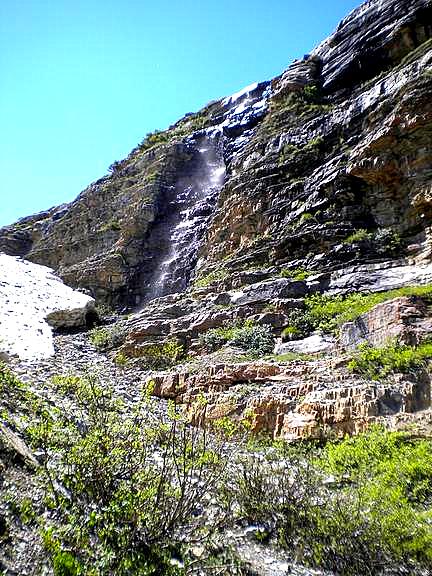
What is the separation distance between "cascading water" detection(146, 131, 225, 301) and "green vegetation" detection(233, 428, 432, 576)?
16.3m

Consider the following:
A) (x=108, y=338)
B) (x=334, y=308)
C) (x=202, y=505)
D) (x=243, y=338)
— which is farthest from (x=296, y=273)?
(x=202, y=505)

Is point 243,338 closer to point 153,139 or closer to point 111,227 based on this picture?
point 111,227

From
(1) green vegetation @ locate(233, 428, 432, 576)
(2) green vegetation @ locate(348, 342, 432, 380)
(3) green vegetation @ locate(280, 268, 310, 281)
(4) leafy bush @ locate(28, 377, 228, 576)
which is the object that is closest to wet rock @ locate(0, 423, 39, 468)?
(4) leafy bush @ locate(28, 377, 228, 576)

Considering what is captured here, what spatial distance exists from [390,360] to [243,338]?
15.2ft

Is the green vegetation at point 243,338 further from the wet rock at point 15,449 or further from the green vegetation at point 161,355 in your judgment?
the wet rock at point 15,449

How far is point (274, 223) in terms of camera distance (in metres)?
17.6

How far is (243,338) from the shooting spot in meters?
11.6

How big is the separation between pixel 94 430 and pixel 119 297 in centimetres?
2013

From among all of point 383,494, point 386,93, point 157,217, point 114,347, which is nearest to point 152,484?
point 383,494

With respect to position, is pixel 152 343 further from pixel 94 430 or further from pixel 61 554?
pixel 61 554

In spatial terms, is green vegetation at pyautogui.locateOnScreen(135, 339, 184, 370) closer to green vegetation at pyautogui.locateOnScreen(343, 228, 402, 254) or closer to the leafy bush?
green vegetation at pyautogui.locateOnScreen(343, 228, 402, 254)

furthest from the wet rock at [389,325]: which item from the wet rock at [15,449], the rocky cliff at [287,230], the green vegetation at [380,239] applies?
the wet rock at [15,449]

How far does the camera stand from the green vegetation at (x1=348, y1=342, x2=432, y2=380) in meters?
7.40

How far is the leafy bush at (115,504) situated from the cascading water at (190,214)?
55.5ft
